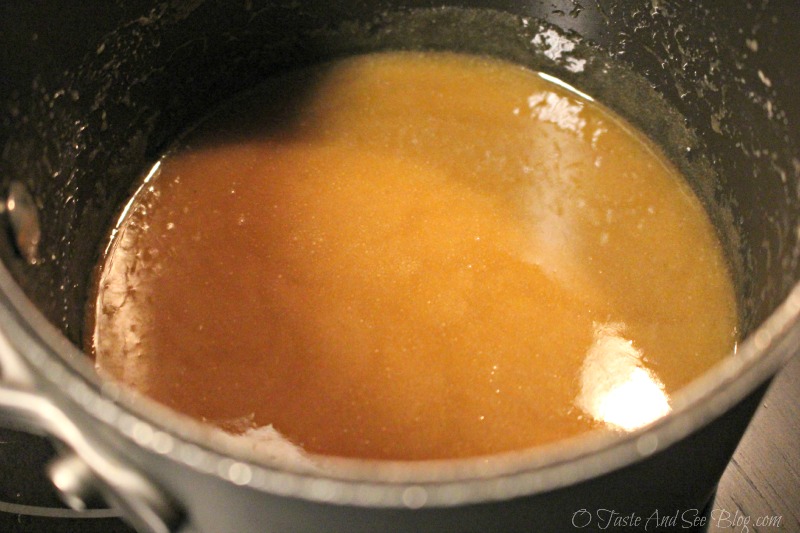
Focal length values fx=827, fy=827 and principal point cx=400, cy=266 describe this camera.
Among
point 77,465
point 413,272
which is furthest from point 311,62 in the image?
point 77,465

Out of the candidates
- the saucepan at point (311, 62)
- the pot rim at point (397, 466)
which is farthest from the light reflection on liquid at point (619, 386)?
the pot rim at point (397, 466)

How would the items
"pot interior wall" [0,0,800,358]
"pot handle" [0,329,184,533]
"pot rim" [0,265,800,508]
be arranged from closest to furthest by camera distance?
"pot rim" [0,265,800,508], "pot handle" [0,329,184,533], "pot interior wall" [0,0,800,358]

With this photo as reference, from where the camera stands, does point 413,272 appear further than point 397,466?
Yes

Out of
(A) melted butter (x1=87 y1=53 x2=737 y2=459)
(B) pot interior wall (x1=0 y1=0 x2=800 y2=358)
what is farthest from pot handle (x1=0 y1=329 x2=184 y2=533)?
(A) melted butter (x1=87 y1=53 x2=737 y2=459)

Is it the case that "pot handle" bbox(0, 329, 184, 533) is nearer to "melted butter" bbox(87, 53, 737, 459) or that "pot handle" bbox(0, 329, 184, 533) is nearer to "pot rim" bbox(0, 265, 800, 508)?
"pot rim" bbox(0, 265, 800, 508)

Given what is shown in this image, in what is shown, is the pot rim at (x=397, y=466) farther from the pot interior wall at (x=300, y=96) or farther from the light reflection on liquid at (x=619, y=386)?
the light reflection on liquid at (x=619, y=386)

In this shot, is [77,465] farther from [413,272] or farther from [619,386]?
[619,386]
